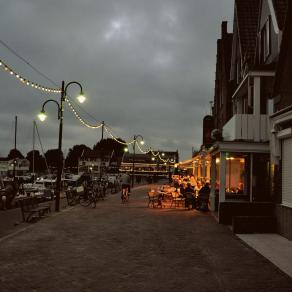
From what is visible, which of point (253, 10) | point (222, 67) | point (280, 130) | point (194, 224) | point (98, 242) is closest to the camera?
point (98, 242)

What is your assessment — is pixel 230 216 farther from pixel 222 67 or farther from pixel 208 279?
pixel 222 67

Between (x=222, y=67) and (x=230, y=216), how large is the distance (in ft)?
62.0

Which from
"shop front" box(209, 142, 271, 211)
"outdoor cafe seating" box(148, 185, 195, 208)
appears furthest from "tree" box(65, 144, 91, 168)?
"shop front" box(209, 142, 271, 211)

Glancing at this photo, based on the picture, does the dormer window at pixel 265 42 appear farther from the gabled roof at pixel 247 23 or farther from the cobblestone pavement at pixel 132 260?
the cobblestone pavement at pixel 132 260

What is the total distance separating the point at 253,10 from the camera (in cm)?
2791

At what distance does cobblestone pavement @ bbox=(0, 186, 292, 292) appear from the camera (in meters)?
8.15

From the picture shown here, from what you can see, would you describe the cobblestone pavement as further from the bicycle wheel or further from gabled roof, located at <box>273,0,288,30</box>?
the bicycle wheel

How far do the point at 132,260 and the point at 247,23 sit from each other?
66.9ft

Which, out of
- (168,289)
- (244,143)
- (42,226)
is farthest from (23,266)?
(244,143)

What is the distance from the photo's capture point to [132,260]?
1024cm

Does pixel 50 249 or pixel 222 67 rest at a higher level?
pixel 222 67

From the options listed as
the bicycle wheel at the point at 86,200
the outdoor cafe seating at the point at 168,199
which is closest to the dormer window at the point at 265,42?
the outdoor cafe seating at the point at 168,199

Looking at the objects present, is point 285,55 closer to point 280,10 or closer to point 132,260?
point 280,10

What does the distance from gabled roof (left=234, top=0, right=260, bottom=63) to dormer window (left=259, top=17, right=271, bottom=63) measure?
2708mm
